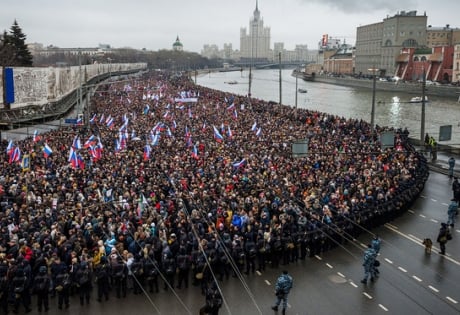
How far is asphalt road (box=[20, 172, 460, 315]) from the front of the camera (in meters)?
10.4

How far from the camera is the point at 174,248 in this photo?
1165 cm

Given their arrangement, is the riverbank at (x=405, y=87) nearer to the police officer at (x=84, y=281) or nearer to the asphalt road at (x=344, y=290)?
the asphalt road at (x=344, y=290)

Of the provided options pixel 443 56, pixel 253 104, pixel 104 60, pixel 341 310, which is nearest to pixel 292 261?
pixel 341 310

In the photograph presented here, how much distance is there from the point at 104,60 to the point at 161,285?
134 m

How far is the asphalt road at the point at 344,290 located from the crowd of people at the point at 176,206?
13.8 inches

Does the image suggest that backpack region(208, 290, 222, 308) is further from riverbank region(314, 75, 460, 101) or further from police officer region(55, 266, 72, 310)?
riverbank region(314, 75, 460, 101)

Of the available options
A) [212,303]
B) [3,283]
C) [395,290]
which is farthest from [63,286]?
[395,290]

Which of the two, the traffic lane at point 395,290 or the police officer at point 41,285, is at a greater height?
the police officer at point 41,285

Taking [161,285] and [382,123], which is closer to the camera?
[161,285]

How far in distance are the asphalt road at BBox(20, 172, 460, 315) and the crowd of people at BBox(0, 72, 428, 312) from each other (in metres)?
0.35

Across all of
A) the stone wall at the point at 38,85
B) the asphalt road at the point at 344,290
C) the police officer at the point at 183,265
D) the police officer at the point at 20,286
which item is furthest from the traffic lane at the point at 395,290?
the stone wall at the point at 38,85

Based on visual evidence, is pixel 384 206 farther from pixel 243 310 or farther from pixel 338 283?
pixel 243 310

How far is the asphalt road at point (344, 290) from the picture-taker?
10406mm

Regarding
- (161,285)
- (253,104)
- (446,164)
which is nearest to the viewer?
(161,285)
